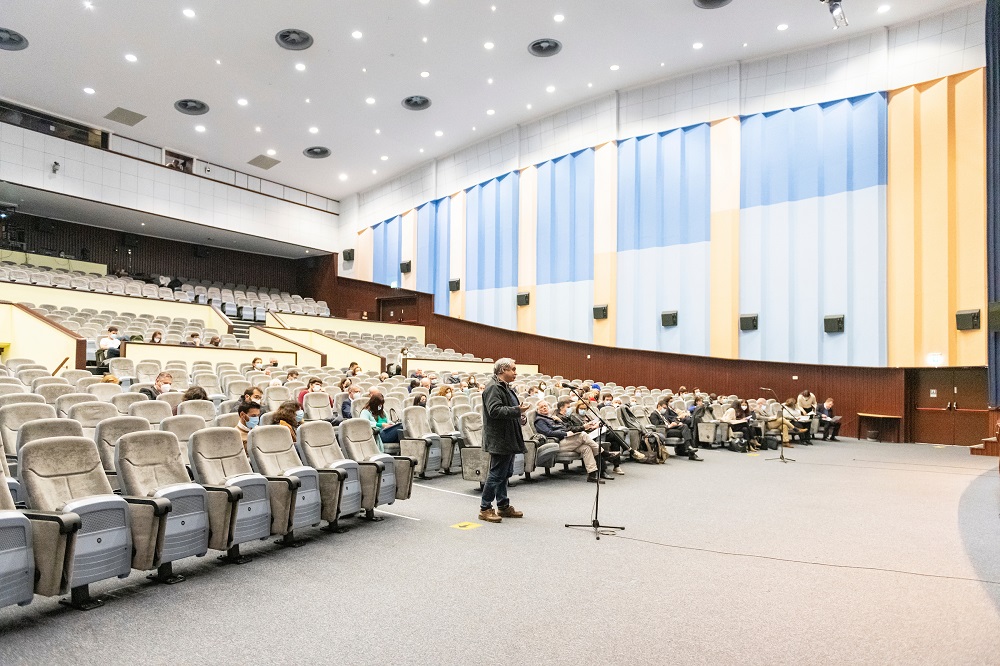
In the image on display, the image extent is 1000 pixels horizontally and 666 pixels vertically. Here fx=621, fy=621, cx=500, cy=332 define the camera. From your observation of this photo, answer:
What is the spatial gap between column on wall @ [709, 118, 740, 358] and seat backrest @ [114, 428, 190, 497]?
13604mm

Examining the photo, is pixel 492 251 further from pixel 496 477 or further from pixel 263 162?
pixel 496 477

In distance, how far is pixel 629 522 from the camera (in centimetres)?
528

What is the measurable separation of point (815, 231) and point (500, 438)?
40.0 ft

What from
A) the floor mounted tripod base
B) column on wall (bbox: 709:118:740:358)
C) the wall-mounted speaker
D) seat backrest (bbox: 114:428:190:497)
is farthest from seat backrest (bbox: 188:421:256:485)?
the wall-mounted speaker

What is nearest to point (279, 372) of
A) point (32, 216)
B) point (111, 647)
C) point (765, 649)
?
point (111, 647)

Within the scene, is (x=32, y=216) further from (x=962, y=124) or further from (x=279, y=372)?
(x=962, y=124)

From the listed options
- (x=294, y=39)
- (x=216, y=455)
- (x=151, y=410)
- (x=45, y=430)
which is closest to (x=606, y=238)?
(x=294, y=39)

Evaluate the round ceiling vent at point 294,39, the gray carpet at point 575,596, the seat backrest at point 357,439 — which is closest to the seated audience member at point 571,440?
the gray carpet at point 575,596

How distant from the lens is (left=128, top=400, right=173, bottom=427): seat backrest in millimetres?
5824

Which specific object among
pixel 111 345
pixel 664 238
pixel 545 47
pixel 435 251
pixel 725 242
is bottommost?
pixel 111 345

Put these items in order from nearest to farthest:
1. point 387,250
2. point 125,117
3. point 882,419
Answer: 1. point 882,419
2. point 125,117
3. point 387,250

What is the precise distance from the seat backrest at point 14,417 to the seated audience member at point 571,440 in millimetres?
4809

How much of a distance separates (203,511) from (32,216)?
21061 millimetres

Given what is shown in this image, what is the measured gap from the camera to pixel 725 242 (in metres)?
15.5
